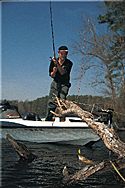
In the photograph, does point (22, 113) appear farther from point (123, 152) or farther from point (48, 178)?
point (123, 152)

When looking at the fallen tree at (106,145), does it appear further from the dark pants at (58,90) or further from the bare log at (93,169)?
the dark pants at (58,90)

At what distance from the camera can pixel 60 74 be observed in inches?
400

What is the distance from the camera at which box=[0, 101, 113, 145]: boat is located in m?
11.2

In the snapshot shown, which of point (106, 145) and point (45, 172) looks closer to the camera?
point (106, 145)

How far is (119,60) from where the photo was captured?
28.3 meters

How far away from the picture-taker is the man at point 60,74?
9789mm

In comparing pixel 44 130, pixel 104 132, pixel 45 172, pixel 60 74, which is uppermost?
pixel 60 74

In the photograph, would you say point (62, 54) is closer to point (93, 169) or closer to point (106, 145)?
point (106, 145)

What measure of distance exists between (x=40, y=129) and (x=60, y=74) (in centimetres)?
217

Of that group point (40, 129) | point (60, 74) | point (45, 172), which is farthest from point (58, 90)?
point (45, 172)

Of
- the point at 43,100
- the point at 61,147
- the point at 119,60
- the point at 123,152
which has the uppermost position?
the point at 119,60

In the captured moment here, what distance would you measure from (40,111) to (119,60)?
16.8 meters

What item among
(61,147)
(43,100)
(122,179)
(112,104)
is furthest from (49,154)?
(112,104)

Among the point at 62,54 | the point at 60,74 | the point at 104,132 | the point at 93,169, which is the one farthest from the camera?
the point at 60,74
